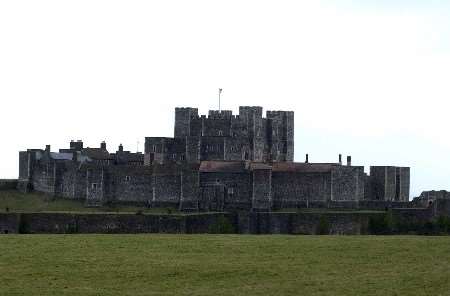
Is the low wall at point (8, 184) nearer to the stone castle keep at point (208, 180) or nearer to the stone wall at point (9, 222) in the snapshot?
the stone castle keep at point (208, 180)

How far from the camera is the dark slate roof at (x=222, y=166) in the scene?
89625mm

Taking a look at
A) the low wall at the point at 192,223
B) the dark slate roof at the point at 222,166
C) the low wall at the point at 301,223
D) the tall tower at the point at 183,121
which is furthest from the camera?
the tall tower at the point at 183,121

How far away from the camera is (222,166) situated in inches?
3558

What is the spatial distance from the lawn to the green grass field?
2772cm

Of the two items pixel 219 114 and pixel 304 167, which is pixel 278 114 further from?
pixel 304 167

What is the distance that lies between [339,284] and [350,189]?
50534mm

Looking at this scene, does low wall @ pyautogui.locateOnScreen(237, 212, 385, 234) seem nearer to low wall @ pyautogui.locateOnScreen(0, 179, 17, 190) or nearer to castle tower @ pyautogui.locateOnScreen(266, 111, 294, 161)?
castle tower @ pyautogui.locateOnScreen(266, 111, 294, 161)

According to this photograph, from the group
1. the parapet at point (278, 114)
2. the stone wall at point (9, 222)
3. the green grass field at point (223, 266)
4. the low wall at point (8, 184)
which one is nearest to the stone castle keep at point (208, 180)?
the low wall at point (8, 184)

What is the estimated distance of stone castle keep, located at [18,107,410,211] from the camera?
88750mm

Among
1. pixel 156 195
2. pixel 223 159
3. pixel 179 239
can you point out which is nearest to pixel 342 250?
pixel 179 239

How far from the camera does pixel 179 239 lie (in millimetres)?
58219

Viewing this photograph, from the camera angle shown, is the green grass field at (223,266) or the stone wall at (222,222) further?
the stone wall at (222,222)

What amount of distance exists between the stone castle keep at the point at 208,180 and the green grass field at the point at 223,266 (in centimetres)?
2967

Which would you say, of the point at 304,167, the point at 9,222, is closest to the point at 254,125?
the point at 304,167
